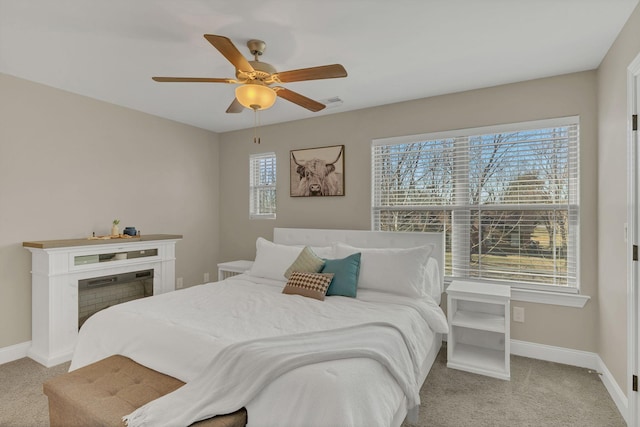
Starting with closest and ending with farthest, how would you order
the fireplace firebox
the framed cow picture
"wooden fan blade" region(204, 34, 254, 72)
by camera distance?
1. "wooden fan blade" region(204, 34, 254, 72)
2. the fireplace firebox
3. the framed cow picture

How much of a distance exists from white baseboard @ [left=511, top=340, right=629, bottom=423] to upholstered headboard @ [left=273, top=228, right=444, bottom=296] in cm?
92

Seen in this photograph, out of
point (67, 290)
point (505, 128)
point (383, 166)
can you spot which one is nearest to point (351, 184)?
point (383, 166)

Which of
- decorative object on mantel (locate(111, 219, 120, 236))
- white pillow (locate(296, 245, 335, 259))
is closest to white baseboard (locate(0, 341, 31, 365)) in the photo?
decorative object on mantel (locate(111, 219, 120, 236))

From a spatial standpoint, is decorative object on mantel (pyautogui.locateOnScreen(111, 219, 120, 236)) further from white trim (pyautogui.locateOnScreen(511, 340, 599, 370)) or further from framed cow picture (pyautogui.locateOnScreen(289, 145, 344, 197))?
white trim (pyautogui.locateOnScreen(511, 340, 599, 370))

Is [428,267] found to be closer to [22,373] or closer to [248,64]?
[248,64]

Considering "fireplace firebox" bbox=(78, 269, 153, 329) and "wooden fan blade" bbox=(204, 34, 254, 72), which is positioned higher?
"wooden fan blade" bbox=(204, 34, 254, 72)

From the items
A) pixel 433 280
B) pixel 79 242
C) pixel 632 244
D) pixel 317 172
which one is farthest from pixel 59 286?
pixel 632 244

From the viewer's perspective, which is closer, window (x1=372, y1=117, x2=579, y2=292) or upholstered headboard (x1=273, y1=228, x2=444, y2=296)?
window (x1=372, y1=117, x2=579, y2=292)

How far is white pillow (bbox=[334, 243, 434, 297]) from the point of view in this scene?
273 cm

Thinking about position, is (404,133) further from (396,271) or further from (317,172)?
(396,271)

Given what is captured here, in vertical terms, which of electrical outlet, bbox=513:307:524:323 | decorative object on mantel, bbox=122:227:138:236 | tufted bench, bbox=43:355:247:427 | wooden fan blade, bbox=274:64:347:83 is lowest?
electrical outlet, bbox=513:307:524:323

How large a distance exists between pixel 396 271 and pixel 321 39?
192 centimetres

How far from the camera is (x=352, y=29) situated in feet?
7.28

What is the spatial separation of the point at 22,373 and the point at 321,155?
3.57 metres
